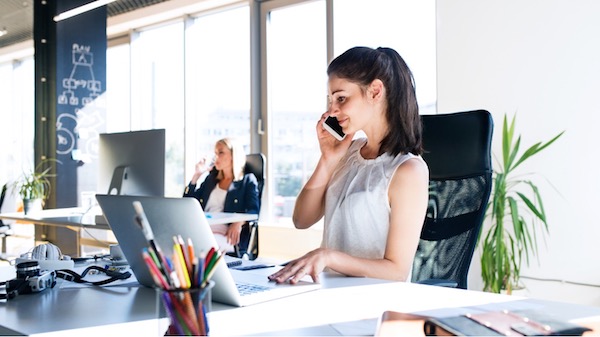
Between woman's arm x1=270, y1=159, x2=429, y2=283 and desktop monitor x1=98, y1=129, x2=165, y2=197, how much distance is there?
1689 millimetres

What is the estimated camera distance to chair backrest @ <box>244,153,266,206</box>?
4.09m

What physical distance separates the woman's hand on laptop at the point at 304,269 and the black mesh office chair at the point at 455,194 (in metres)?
0.60

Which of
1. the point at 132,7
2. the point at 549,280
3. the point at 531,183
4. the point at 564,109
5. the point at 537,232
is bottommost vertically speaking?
the point at 549,280

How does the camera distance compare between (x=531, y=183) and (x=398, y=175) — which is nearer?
(x=398, y=175)

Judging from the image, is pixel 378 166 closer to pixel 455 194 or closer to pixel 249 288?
pixel 455 194

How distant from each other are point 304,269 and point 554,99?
2707 millimetres

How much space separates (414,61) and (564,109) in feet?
4.73

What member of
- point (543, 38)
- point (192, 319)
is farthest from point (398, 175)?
point (543, 38)

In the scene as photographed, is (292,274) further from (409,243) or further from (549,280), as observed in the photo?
(549,280)

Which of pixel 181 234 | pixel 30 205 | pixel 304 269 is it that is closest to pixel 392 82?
pixel 304 269

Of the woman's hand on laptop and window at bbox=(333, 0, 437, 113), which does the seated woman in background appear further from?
the woman's hand on laptop

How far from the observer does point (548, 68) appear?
3.55 metres

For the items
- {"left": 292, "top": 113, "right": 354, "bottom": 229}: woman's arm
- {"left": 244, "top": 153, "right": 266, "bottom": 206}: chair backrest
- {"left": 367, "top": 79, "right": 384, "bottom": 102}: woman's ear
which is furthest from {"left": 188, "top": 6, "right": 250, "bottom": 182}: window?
{"left": 367, "top": 79, "right": 384, "bottom": 102}: woman's ear

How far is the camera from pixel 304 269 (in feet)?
4.55
